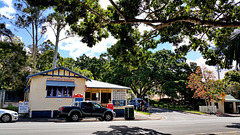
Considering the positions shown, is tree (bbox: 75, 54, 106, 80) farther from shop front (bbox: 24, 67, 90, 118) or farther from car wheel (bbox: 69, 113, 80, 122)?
car wheel (bbox: 69, 113, 80, 122)

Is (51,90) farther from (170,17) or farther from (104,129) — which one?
(170,17)

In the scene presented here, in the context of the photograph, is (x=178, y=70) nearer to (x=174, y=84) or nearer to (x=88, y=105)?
(x=174, y=84)

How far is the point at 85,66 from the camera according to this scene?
59.9 m

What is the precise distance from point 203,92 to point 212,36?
17249mm

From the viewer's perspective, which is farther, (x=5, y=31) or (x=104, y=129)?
(x=5, y=31)

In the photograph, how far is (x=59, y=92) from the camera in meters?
19.6

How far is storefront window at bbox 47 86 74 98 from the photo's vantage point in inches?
749

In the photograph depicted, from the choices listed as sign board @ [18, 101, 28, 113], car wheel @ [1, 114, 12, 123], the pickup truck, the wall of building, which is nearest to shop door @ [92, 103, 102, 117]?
the pickup truck

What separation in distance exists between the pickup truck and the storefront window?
4317 mm

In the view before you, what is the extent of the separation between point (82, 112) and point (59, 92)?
5.49m

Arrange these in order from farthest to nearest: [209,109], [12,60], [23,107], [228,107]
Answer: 1. [228,107]
2. [209,109]
3. [12,60]
4. [23,107]

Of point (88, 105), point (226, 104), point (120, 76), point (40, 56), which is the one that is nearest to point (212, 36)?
point (88, 105)

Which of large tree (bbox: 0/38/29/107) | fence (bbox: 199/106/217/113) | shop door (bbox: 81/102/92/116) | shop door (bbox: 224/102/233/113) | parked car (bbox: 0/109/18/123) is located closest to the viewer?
parked car (bbox: 0/109/18/123)

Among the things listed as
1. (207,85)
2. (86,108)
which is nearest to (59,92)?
(86,108)
